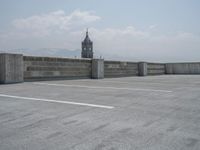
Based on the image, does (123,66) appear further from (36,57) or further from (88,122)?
(88,122)

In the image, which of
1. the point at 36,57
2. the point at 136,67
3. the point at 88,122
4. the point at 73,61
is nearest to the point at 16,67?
the point at 36,57

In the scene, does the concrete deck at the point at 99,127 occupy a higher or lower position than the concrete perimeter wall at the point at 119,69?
lower

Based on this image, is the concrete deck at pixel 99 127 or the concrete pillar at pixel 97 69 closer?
the concrete deck at pixel 99 127

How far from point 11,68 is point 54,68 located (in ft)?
9.61

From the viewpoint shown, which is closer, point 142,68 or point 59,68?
point 59,68

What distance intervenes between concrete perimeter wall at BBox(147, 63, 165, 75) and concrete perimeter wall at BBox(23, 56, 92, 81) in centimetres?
965

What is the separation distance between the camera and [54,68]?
12.4 m

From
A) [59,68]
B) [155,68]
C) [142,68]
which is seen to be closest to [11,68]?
[59,68]

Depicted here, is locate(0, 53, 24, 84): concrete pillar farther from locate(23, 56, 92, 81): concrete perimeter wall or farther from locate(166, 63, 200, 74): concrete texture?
locate(166, 63, 200, 74): concrete texture

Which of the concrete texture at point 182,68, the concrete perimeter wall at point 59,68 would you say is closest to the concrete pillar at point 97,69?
the concrete perimeter wall at point 59,68

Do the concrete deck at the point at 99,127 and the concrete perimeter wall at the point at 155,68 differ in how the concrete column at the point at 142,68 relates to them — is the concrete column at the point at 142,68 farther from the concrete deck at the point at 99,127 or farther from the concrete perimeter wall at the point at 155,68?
the concrete deck at the point at 99,127

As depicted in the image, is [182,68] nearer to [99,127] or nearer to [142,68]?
[142,68]

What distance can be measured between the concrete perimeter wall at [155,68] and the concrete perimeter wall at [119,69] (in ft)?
8.99

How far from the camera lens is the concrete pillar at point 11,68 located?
969cm
